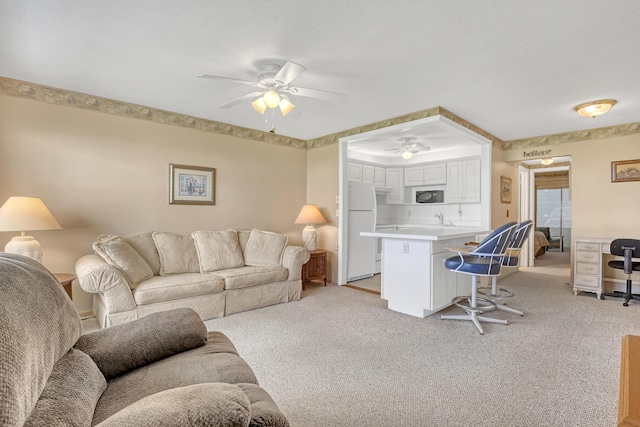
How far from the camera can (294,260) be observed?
4.01 metres

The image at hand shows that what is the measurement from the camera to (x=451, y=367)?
2.29 m

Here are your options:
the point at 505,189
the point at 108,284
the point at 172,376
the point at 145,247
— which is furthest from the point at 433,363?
the point at 505,189

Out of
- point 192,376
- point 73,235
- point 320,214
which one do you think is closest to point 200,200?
point 73,235

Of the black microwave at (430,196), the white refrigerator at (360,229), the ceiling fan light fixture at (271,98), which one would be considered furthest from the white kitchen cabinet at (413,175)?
the ceiling fan light fixture at (271,98)

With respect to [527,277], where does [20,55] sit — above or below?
above

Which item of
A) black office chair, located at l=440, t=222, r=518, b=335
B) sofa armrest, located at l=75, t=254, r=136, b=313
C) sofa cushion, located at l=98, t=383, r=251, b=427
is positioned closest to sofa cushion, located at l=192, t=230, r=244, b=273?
sofa armrest, located at l=75, t=254, r=136, b=313

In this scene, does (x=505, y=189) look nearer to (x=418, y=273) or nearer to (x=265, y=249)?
(x=418, y=273)

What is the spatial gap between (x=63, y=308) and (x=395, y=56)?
2.61 metres

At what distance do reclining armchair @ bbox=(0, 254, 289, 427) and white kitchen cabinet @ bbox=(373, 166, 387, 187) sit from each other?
17.3ft

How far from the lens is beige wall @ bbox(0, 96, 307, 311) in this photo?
307 cm

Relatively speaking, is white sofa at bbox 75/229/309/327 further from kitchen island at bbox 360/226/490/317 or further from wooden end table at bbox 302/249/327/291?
kitchen island at bbox 360/226/490/317

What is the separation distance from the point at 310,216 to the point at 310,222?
93mm

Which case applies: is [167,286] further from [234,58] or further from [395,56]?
[395,56]

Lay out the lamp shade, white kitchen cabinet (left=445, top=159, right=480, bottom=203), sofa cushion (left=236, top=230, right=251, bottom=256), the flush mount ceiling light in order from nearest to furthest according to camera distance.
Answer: the lamp shade → the flush mount ceiling light → sofa cushion (left=236, top=230, right=251, bottom=256) → white kitchen cabinet (left=445, top=159, right=480, bottom=203)
